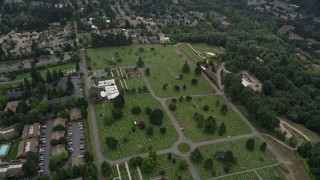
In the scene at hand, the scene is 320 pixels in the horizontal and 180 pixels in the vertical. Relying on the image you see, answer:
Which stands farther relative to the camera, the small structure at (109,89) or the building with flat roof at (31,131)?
the small structure at (109,89)

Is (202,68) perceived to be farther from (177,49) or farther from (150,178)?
(150,178)

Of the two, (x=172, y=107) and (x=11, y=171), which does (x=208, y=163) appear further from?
(x=11, y=171)

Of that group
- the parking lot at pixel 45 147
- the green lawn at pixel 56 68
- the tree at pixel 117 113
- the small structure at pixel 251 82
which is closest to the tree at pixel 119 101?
the tree at pixel 117 113

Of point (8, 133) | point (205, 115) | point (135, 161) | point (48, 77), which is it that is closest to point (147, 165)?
point (135, 161)

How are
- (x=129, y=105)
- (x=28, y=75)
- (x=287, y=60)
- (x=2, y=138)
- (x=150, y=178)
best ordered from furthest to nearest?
(x=287, y=60) < (x=28, y=75) < (x=129, y=105) < (x=2, y=138) < (x=150, y=178)

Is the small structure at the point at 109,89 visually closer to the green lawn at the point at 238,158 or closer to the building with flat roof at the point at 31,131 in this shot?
the building with flat roof at the point at 31,131

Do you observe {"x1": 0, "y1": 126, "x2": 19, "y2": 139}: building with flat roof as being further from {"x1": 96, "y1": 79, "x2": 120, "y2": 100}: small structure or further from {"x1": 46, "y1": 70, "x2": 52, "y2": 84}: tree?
{"x1": 96, "y1": 79, "x2": 120, "y2": 100}: small structure

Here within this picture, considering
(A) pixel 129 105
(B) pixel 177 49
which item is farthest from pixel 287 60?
(A) pixel 129 105
